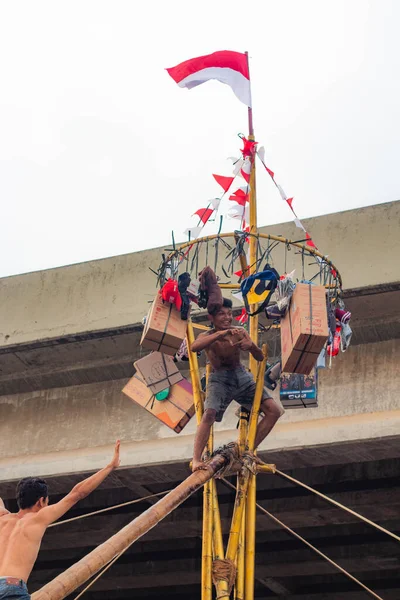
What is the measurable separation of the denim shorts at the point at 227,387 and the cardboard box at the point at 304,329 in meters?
0.33

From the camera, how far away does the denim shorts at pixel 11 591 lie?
5391 millimetres

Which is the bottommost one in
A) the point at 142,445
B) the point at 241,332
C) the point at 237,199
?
the point at 241,332

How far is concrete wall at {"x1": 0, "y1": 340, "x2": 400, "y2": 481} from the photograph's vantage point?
11.6 m

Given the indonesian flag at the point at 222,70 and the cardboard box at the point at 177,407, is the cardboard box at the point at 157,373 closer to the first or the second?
the cardboard box at the point at 177,407

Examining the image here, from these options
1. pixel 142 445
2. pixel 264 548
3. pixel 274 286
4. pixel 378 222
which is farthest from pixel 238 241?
pixel 264 548

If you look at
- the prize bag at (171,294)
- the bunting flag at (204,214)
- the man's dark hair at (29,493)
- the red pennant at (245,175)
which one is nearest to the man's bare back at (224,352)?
the prize bag at (171,294)

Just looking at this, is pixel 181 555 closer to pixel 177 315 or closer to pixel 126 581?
pixel 126 581

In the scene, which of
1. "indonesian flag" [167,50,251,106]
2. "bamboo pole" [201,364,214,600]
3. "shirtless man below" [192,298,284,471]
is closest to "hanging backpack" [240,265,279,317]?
"shirtless man below" [192,298,284,471]

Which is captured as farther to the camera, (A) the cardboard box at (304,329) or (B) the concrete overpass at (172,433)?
(B) the concrete overpass at (172,433)

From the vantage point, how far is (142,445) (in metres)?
12.4

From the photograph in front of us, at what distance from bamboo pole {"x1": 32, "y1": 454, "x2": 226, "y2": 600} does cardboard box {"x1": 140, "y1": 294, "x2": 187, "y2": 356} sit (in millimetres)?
1494

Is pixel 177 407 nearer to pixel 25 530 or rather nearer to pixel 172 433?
pixel 172 433

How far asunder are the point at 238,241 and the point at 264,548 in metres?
7.39

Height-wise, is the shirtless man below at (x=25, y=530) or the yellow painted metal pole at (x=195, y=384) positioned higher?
the yellow painted metal pole at (x=195, y=384)
